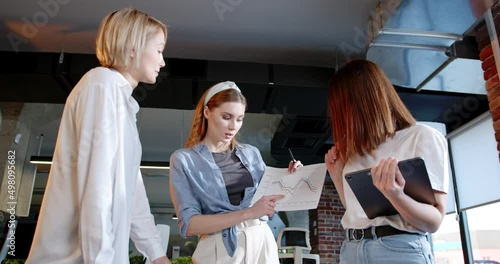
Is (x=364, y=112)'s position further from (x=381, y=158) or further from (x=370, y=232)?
(x=370, y=232)

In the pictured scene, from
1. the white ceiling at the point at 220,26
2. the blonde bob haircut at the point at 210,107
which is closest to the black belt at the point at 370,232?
the blonde bob haircut at the point at 210,107

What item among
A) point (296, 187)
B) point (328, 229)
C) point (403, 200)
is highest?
point (328, 229)

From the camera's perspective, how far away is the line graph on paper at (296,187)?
1.44 metres

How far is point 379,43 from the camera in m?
3.64

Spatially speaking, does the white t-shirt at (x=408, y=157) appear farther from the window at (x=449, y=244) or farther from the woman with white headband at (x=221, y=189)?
the window at (x=449, y=244)

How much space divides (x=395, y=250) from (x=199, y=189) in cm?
75

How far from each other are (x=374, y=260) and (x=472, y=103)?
5.05 metres

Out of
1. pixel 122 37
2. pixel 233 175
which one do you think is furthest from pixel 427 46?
pixel 122 37

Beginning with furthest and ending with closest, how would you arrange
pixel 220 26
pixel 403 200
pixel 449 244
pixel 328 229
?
pixel 328 229, pixel 449 244, pixel 220 26, pixel 403 200

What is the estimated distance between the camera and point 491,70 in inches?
134

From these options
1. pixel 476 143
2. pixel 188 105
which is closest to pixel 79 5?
pixel 188 105

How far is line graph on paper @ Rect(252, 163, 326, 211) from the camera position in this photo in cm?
144

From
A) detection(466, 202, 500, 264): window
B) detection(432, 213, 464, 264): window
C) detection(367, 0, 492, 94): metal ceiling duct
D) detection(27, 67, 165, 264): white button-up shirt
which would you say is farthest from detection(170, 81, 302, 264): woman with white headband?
detection(432, 213, 464, 264): window

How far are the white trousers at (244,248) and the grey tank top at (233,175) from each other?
0.15 metres
